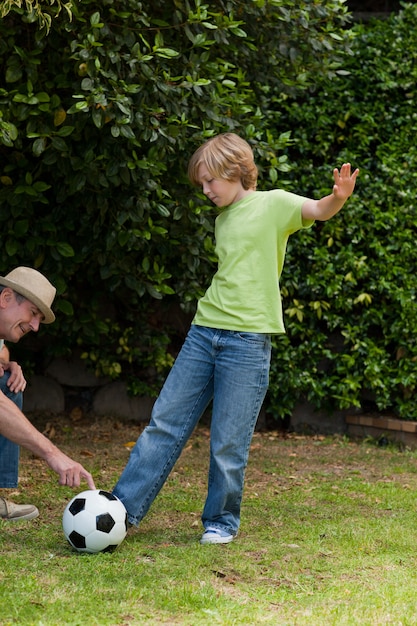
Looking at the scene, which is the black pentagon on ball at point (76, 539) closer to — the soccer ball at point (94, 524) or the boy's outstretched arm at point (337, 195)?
the soccer ball at point (94, 524)

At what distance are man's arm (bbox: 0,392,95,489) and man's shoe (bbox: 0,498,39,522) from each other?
2.16 feet

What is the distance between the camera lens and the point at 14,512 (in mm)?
4289

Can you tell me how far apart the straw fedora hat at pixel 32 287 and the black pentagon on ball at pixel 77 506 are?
0.93 meters

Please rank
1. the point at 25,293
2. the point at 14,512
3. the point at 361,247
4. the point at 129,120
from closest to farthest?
the point at 25,293 → the point at 14,512 → the point at 129,120 → the point at 361,247

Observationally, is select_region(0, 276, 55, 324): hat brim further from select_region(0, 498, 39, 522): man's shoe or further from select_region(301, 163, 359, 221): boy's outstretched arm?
select_region(301, 163, 359, 221): boy's outstretched arm

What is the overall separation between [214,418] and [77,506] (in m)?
0.70

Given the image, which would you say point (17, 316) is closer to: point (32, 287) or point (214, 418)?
point (32, 287)

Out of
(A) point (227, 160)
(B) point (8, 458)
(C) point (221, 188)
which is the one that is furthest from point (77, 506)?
(A) point (227, 160)

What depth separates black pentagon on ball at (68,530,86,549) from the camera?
12.0 ft

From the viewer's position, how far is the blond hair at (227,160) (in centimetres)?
399

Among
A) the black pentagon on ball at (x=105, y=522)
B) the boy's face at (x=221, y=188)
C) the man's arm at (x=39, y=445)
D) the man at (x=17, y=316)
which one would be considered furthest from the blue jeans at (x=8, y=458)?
the boy's face at (x=221, y=188)

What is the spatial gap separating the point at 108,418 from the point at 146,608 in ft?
13.6

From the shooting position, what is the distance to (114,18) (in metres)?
4.89

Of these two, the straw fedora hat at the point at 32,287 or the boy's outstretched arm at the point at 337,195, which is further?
the straw fedora hat at the point at 32,287
